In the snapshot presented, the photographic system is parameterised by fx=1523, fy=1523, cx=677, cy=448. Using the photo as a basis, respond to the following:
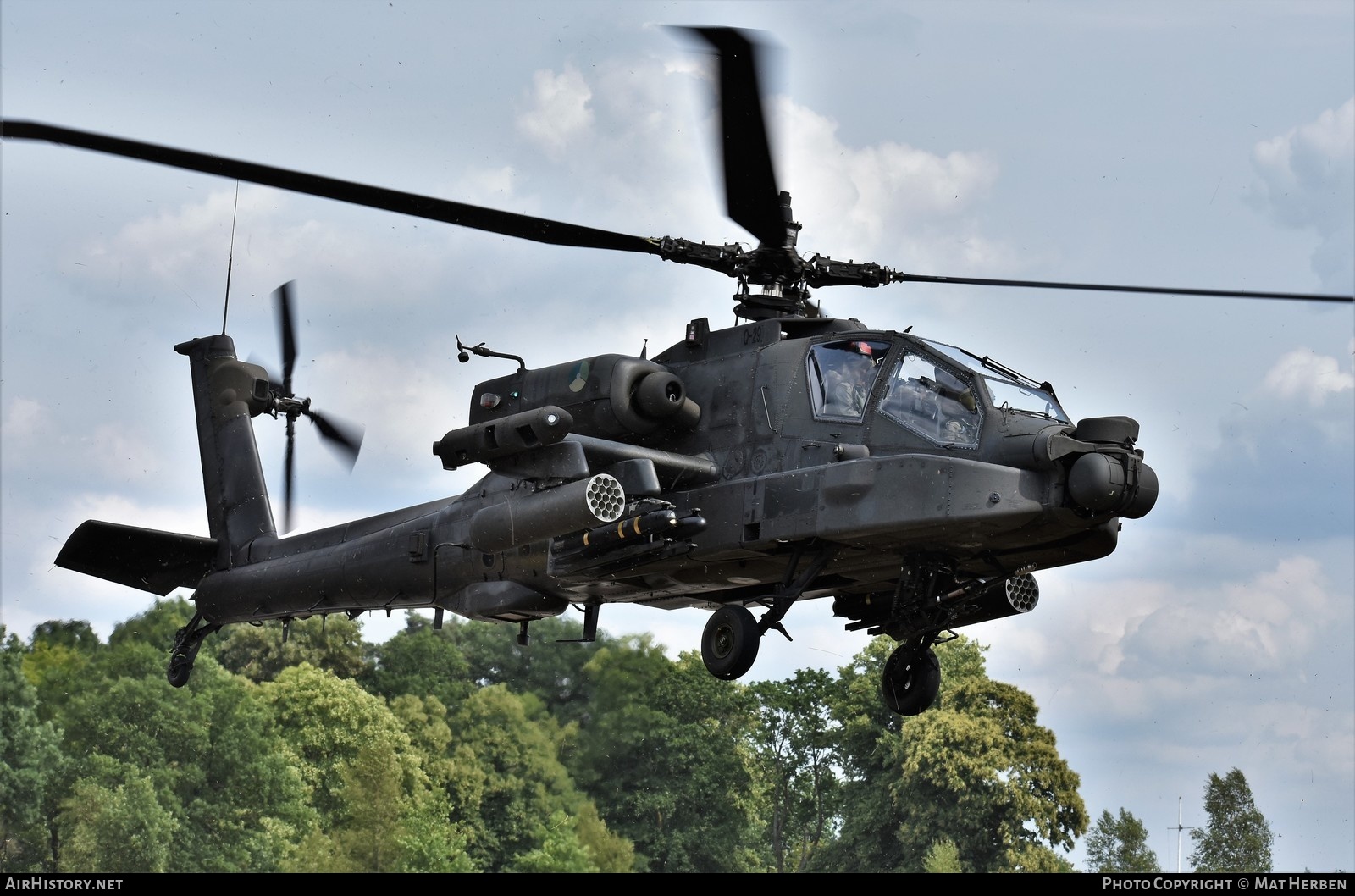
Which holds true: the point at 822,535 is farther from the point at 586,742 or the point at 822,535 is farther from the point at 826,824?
the point at 826,824

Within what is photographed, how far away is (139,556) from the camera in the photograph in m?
17.1

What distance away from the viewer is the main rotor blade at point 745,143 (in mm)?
11375

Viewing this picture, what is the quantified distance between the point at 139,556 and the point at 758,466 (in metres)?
8.09

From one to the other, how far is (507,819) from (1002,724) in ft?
40.5

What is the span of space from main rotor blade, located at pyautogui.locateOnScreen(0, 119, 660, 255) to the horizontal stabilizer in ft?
22.7

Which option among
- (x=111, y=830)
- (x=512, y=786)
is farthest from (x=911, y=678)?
(x=111, y=830)

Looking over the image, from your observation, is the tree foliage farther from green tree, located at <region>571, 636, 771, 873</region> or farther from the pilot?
the pilot

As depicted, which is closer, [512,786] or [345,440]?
[345,440]

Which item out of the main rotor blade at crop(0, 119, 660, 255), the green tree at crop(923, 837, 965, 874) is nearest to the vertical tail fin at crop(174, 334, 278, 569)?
the main rotor blade at crop(0, 119, 660, 255)

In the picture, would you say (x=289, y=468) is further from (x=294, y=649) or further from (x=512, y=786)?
(x=294, y=649)

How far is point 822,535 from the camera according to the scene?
39.1 feet

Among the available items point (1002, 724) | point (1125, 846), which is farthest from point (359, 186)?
point (1125, 846)

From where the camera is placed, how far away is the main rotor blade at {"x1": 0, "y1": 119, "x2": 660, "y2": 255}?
10125 mm

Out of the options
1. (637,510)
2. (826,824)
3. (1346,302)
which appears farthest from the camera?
(826,824)
